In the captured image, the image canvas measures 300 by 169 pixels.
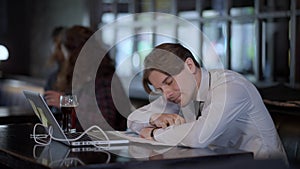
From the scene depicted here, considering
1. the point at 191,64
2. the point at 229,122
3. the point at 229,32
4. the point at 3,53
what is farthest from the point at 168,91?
the point at 3,53

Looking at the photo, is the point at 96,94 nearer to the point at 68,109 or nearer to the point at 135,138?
the point at 68,109

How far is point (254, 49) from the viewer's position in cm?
448

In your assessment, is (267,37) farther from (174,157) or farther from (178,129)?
(174,157)

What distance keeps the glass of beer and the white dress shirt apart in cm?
38

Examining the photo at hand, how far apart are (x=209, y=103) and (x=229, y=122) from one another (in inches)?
5.8

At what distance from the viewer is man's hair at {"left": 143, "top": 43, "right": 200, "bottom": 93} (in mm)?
2617

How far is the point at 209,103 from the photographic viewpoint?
2652 mm

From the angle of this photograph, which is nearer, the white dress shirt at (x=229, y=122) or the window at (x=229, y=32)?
the white dress shirt at (x=229, y=122)

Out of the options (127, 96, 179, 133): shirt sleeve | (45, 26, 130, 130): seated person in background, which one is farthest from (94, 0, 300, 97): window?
(127, 96, 179, 133): shirt sleeve

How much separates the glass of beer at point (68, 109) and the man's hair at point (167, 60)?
46cm

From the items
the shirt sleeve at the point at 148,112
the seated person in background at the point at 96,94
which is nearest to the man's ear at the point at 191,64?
the shirt sleeve at the point at 148,112

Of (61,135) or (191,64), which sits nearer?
(61,135)

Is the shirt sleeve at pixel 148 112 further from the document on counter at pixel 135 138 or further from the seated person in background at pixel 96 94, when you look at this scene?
the seated person in background at pixel 96 94

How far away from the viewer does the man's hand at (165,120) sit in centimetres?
275
